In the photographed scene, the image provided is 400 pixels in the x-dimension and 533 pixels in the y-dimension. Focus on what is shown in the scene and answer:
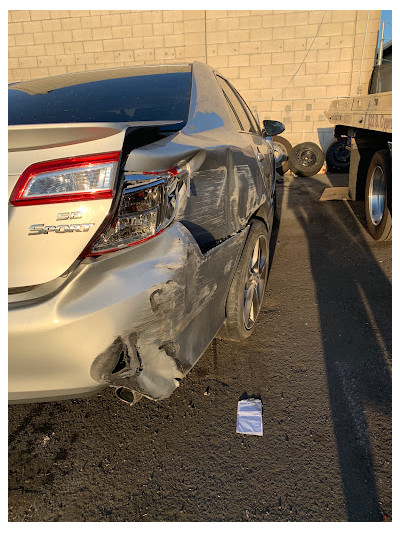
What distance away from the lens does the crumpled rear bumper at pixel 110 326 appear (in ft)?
4.03

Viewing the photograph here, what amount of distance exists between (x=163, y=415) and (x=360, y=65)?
1017 cm

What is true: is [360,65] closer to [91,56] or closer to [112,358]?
[91,56]

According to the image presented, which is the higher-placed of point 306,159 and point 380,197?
point 306,159

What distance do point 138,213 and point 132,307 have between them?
34 centimetres

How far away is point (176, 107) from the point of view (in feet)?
6.48

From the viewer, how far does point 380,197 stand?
4.50 meters

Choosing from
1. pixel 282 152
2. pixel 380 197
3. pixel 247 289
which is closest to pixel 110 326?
pixel 247 289

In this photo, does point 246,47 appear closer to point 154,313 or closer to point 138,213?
point 138,213

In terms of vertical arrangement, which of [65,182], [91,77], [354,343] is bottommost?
[354,343]

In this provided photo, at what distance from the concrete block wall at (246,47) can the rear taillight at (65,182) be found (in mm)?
9547

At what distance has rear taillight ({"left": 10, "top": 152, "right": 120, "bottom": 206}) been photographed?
1207 mm

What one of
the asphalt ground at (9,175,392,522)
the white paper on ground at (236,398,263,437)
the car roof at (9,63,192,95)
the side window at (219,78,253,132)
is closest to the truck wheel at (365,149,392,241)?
the asphalt ground at (9,175,392,522)

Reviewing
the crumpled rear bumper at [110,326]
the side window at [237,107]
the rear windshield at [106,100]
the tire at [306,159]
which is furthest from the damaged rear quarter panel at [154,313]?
the tire at [306,159]

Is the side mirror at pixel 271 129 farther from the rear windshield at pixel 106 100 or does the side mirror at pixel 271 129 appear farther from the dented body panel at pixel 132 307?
the dented body panel at pixel 132 307
